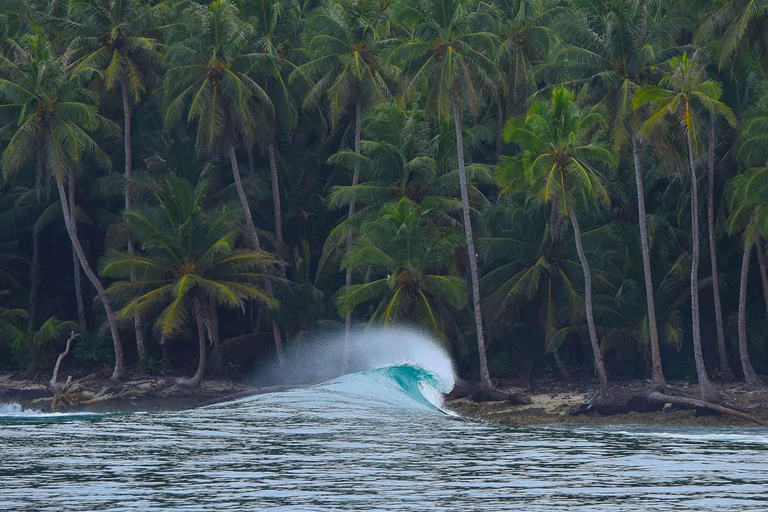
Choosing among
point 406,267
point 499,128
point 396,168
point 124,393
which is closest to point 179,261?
point 124,393

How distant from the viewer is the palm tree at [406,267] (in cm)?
3938

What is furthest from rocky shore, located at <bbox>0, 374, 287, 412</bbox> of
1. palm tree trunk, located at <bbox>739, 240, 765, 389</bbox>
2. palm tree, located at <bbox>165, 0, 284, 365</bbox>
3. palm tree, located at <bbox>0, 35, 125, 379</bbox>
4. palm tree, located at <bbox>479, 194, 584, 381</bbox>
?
palm tree trunk, located at <bbox>739, 240, 765, 389</bbox>

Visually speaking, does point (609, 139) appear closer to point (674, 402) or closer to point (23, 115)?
point (674, 402)

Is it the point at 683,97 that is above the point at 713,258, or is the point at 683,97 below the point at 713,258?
above

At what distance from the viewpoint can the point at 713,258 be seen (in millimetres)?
38656

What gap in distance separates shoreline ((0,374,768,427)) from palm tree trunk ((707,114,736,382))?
0.94 m

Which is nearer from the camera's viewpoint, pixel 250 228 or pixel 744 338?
pixel 744 338

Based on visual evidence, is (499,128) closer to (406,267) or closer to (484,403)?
(406,267)

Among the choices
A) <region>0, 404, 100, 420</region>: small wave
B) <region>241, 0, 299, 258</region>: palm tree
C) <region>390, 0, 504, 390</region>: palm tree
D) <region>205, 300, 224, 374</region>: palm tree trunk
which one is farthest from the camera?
<region>241, 0, 299, 258</region>: palm tree

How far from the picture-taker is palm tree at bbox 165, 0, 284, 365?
42.7m

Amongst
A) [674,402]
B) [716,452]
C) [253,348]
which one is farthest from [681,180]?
[253,348]

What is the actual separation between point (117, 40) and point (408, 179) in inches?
499

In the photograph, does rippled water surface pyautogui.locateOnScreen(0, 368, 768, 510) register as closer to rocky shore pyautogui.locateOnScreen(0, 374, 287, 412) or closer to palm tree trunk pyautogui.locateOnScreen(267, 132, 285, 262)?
rocky shore pyautogui.locateOnScreen(0, 374, 287, 412)

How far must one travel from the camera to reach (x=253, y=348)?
4669cm
